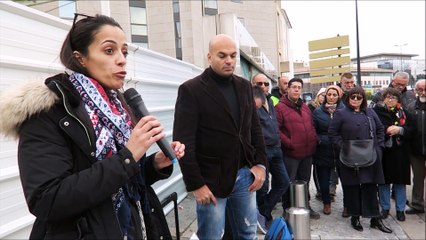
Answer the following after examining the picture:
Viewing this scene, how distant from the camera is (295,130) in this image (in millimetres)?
4445

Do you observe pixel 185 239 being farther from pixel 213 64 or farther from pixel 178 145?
pixel 178 145

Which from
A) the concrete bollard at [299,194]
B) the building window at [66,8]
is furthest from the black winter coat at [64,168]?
the building window at [66,8]

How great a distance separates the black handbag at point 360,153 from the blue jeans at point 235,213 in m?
2.03

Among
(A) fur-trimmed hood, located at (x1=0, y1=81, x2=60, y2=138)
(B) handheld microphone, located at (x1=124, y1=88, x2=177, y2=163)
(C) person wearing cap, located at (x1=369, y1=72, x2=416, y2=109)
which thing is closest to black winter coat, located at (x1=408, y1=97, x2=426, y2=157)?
(C) person wearing cap, located at (x1=369, y1=72, x2=416, y2=109)

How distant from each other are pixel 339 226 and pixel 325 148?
1122 millimetres

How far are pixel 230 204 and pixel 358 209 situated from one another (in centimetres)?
237

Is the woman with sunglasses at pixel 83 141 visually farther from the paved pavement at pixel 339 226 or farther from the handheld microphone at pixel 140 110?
the paved pavement at pixel 339 226

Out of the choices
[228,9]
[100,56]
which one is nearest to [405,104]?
[100,56]

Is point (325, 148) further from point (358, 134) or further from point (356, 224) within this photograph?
point (356, 224)

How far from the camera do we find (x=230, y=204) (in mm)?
2717

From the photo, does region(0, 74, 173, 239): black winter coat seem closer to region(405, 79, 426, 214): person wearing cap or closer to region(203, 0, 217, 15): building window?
region(405, 79, 426, 214): person wearing cap

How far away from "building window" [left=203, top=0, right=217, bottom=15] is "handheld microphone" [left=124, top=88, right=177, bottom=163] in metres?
37.0

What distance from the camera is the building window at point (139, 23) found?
30.9 meters

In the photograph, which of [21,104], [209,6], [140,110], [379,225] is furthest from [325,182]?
[209,6]
